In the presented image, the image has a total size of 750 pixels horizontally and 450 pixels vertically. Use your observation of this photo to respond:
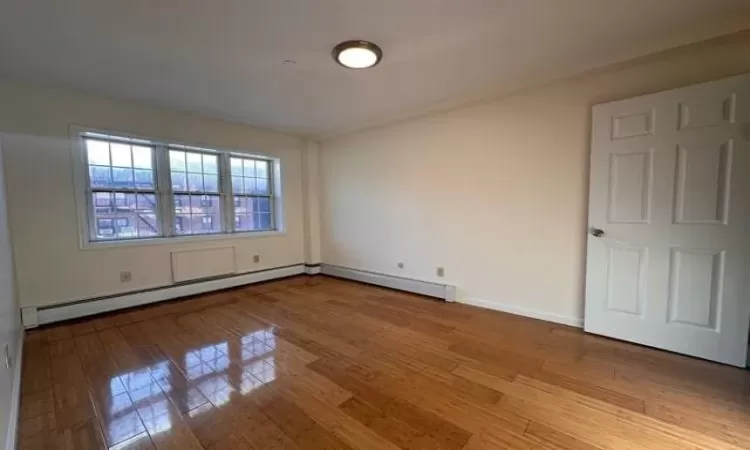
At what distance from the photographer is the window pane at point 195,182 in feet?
13.7

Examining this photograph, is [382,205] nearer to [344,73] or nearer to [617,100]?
[344,73]

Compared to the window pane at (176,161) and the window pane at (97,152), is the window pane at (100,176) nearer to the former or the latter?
the window pane at (97,152)

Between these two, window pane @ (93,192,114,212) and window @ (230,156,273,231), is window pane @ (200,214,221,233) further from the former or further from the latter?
window pane @ (93,192,114,212)

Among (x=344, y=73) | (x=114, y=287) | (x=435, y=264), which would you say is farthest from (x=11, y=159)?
(x=435, y=264)

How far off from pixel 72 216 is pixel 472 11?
4193 mm

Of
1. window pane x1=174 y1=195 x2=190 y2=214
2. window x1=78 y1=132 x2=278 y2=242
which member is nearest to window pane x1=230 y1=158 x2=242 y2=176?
window x1=78 y1=132 x2=278 y2=242

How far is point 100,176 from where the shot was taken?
349 centimetres

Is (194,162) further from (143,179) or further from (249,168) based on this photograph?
(249,168)

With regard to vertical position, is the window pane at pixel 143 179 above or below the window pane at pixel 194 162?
below

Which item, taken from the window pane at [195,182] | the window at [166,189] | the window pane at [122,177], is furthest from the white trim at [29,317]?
the window pane at [195,182]

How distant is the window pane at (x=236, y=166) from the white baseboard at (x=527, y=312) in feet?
12.2

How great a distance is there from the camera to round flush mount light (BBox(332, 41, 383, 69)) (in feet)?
7.48

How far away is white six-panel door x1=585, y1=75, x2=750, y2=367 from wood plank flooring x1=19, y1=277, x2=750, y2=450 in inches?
9.6

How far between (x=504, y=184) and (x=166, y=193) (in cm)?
410
